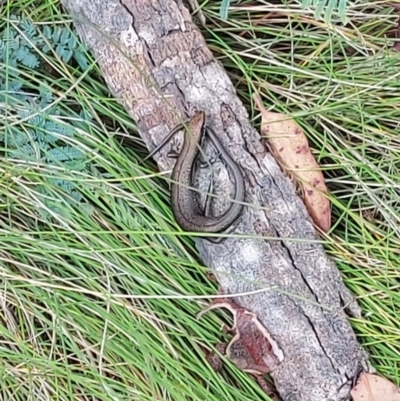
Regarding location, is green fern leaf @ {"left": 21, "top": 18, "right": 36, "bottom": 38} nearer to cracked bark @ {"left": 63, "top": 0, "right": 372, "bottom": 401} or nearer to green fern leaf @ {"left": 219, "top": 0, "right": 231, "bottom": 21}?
cracked bark @ {"left": 63, "top": 0, "right": 372, "bottom": 401}

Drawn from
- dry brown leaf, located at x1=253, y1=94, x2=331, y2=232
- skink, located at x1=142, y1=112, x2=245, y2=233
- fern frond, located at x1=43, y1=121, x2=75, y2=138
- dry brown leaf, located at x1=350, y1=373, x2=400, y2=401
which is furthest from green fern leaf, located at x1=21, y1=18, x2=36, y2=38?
dry brown leaf, located at x1=350, y1=373, x2=400, y2=401

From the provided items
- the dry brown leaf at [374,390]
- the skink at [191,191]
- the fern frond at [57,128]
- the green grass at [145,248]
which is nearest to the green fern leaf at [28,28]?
the green grass at [145,248]

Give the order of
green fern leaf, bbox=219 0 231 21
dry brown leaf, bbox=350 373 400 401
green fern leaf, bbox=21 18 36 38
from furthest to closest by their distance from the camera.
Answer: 1. green fern leaf, bbox=21 18 36 38
2. dry brown leaf, bbox=350 373 400 401
3. green fern leaf, bbox=219 0 231 21

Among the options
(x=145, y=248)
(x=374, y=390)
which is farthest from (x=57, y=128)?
(x=374, y=390)

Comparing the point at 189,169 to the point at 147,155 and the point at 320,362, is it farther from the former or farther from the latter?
the point at 320,362

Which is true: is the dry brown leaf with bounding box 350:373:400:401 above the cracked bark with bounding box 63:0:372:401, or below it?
below

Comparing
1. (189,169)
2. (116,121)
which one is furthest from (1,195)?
(189,169)

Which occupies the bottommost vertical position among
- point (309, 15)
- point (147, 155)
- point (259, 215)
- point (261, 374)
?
point (261, 374)
